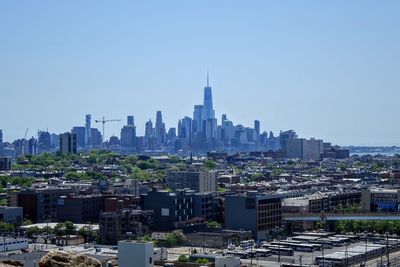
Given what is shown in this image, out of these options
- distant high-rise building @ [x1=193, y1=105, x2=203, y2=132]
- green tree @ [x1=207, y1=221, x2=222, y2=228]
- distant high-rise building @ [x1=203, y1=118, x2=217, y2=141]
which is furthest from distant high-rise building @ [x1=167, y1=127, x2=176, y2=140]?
green tree @ [x1=207, y1=221, x2=222, y2=228]

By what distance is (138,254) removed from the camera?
31.2ft

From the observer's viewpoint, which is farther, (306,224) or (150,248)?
(306,224)

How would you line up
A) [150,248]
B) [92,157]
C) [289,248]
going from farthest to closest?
[92,157] < [289,248] < [150,248]

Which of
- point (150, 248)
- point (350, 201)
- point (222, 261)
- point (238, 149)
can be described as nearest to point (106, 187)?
point (350, 201)

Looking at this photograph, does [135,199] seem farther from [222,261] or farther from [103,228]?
[222,261]

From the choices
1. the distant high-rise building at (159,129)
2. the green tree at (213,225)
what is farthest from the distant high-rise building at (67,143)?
the distant high-rise building at (159,129)

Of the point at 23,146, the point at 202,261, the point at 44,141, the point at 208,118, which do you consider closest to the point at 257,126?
the point at 208,118

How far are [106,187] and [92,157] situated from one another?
3117 centimetres

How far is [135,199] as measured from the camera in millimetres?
28031

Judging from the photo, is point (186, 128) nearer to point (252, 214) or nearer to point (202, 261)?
point (252, 214)

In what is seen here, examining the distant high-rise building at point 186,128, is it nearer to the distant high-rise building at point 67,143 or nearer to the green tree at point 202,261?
the distant high-rise building at point 67,143

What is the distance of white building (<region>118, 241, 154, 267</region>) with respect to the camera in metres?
9.40

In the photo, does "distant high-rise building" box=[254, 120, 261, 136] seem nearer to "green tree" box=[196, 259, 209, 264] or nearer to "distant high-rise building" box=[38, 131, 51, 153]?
"distant high-rise building" box=[38, 131, 51, 153]

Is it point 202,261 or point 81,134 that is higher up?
point 81,134
